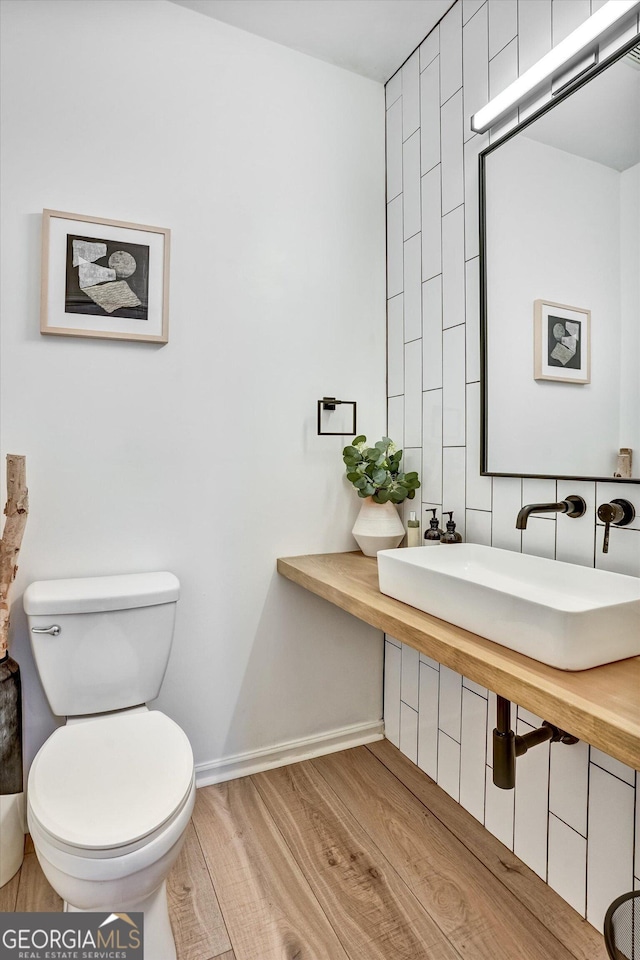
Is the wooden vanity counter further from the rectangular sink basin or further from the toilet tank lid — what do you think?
the toilet tank lid

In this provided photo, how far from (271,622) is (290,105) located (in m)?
1.85

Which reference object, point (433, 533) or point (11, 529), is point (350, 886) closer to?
point (433, 533)

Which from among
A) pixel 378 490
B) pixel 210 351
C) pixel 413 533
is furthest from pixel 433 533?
pixel 210 351

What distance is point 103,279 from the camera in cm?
164

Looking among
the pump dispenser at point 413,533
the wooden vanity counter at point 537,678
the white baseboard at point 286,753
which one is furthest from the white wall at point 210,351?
the wooden vanity counter at point 537,678

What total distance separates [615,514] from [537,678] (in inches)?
19.5

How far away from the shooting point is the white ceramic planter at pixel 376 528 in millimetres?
1922

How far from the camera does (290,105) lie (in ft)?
6.35

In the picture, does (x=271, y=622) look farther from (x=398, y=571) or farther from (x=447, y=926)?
(x=447, y=926)

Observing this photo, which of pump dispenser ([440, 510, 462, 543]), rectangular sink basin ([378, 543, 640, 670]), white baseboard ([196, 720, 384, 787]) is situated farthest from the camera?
white baseboard ([196, 720, 384, 787])

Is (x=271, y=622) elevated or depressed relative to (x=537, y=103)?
depressed

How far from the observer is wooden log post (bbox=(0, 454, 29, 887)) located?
142 cm

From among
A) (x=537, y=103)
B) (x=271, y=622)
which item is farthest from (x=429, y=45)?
(x=271, y=622)

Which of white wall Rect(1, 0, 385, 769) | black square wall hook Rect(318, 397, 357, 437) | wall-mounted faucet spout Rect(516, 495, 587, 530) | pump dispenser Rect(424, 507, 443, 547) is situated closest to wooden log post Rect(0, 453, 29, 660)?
white wall Rect(1, 0, 385, 769)
